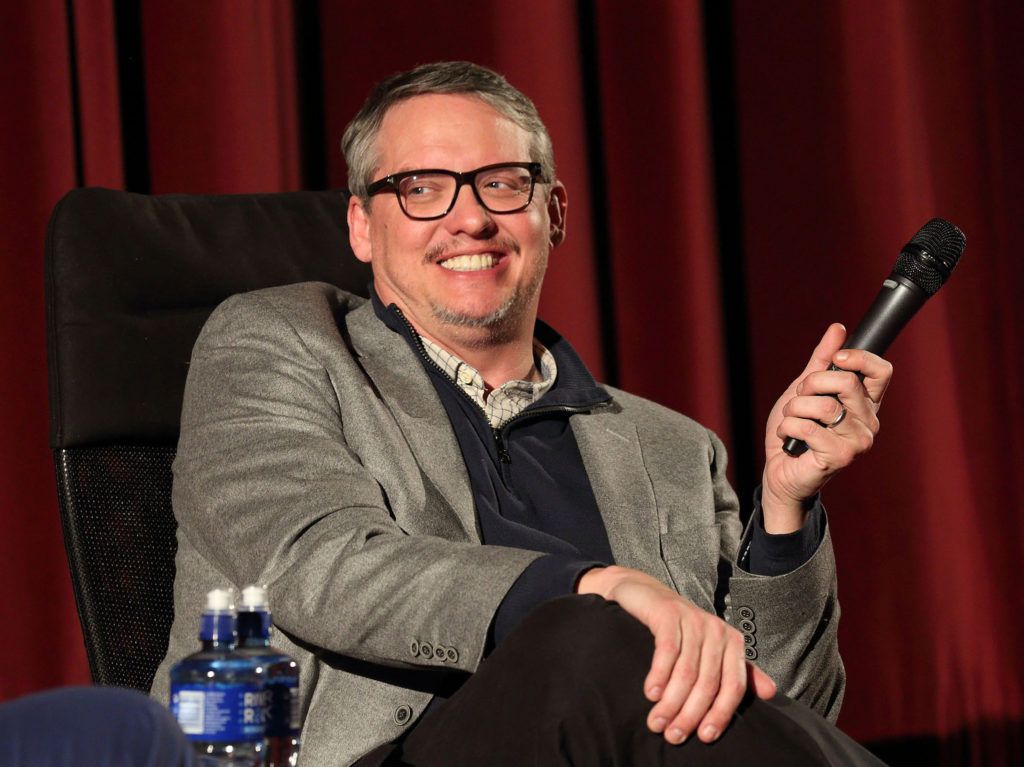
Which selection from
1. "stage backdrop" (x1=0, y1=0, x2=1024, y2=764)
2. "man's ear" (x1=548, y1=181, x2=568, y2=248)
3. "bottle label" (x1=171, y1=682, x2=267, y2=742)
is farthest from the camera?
"stage backdrop" (x1=0, y1=0, x2=1024, y2=764)

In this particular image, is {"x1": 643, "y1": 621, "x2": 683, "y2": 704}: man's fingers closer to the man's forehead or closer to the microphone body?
the microphone body

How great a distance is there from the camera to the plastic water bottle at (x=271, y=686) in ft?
3.46

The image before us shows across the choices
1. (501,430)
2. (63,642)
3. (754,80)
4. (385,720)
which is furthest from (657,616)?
(754,80)

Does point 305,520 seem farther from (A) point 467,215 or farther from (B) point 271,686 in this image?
(A) point 467,215

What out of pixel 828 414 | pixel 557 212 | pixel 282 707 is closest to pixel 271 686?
pixel 282 707

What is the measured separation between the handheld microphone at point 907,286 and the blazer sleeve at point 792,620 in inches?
11.1

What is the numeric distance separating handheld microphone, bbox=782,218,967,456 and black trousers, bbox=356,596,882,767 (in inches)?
16.3

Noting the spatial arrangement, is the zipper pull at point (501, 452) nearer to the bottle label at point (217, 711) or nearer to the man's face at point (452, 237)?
the man's face at point (452, 237)

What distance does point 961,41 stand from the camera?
2.63 metres

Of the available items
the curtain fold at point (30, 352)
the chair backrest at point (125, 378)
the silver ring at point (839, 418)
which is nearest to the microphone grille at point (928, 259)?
the silver ring at point (839, 418)

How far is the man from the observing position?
3.31 feet

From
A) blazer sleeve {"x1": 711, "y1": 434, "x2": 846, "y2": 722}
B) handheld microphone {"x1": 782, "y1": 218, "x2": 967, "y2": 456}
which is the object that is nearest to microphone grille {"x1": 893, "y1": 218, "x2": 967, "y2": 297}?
handheld microphone {"x1": 782, "y1": 218, "x2": 967, "y2": 456}

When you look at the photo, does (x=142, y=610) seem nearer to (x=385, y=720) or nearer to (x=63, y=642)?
(x=385, y=720)

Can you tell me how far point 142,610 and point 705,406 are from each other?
4.12 ft
